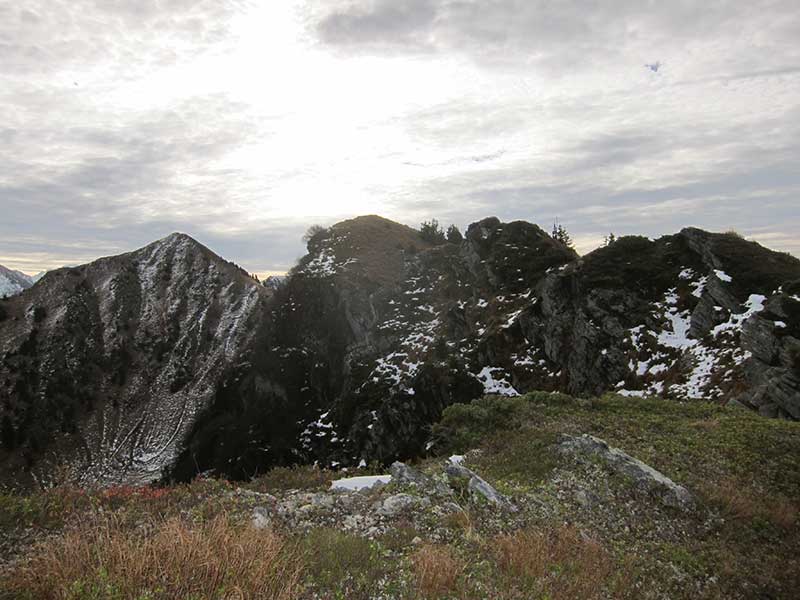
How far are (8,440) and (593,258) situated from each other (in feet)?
358

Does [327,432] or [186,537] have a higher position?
[186,537]

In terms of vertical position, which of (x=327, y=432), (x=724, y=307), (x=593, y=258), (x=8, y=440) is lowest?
(x=8, y=440)

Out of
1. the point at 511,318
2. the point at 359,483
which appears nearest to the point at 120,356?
the point at 511,318

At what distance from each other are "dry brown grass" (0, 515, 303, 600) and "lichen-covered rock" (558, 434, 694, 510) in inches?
434

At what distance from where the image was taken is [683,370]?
32.7 meters

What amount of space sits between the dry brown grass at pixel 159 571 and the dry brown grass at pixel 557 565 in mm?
3765

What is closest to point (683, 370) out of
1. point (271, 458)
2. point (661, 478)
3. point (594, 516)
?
point (661, 478)

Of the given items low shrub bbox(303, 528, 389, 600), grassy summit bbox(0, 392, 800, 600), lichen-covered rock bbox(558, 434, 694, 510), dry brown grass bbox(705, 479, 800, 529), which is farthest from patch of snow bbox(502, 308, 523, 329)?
low shrub bbox(303, 528, 389, 600)

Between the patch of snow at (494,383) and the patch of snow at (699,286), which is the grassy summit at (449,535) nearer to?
the patch of snow at (699,286)

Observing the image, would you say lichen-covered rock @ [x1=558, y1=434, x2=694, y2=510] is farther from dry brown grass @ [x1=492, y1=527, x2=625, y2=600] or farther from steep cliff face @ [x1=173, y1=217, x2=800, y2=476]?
steep cliff face @ [x1=173, y1=217, x2=800, y2=476]

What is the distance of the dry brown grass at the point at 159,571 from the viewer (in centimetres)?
485

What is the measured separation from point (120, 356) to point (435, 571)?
110m

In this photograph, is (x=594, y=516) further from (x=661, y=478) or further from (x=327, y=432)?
(x=327, y=432)

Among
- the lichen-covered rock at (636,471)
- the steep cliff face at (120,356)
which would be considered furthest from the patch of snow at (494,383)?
the steep cliff face at (120,356)
